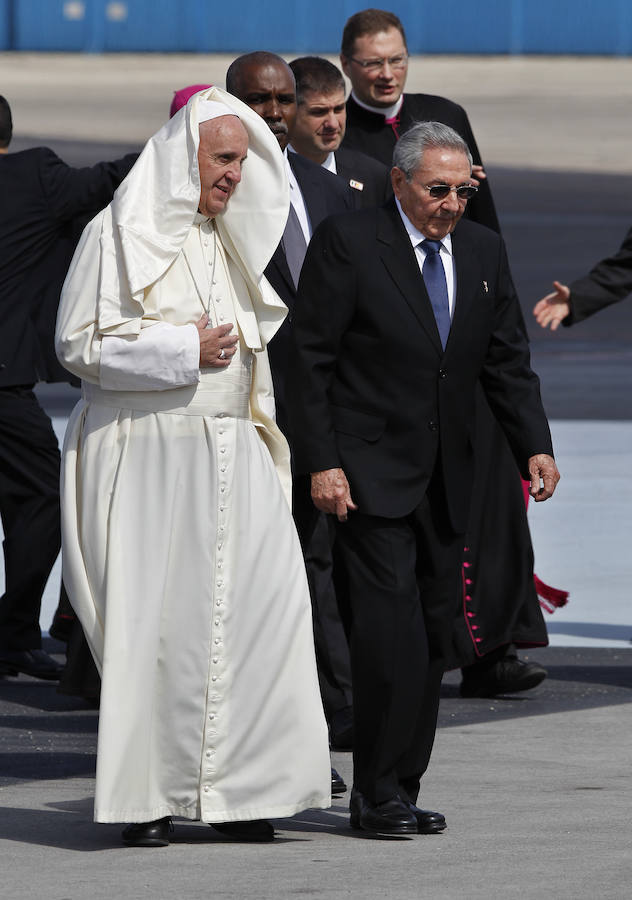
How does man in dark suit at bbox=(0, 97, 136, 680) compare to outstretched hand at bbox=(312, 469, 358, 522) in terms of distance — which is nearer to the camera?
outstretched hand at bbox=(312, 469, 358, 522)

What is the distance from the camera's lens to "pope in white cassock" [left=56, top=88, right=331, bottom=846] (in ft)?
16.0

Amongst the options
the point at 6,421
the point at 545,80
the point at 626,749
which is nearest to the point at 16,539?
the point at 6,421

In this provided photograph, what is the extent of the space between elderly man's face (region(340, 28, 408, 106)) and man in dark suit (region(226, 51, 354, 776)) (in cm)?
101

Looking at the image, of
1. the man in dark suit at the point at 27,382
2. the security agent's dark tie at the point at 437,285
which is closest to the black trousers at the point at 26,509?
the man in dark suit at the point at 27,382

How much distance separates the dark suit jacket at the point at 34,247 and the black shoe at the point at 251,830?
8.02ft

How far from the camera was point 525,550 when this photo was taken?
712 cm

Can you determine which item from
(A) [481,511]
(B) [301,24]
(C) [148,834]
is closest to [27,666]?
(A) [481,511]

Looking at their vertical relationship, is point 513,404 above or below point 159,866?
above

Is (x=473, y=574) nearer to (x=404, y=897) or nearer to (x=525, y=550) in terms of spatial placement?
(x=525, y=550)

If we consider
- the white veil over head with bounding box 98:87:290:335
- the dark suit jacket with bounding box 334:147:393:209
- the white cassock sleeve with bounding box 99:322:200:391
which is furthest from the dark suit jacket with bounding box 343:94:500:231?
the white cassock sleeve with bounding box 99:322:200:391

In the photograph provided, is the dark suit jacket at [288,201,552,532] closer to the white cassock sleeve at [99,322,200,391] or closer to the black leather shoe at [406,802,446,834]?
the white cassock sleeve at [99,322,200,391]

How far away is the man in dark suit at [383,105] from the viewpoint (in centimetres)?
718

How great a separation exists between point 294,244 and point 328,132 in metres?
0.52

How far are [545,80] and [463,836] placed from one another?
4045 centimetres
